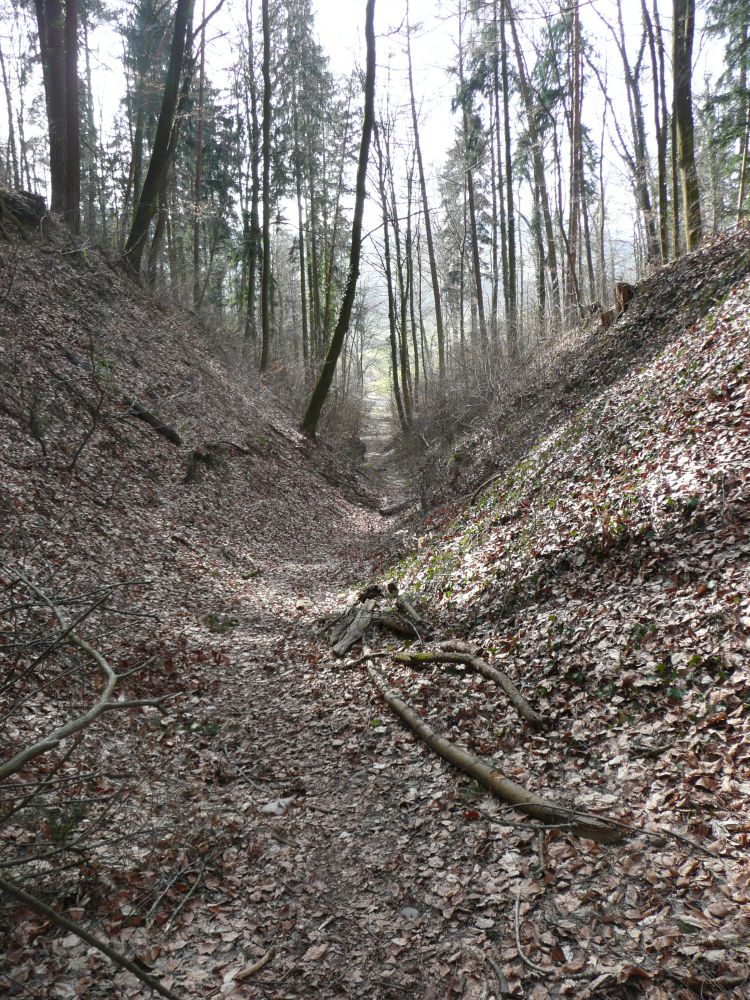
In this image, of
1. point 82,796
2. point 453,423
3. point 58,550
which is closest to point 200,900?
point 82,796

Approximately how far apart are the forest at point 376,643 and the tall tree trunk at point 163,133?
105 mm

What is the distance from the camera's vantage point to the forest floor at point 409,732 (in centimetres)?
323

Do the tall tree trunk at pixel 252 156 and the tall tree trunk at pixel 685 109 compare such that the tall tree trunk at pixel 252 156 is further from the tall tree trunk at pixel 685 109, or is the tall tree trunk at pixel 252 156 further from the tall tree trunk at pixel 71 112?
the tall tree trunk at pixel 685 109

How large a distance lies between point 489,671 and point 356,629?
7.44ft

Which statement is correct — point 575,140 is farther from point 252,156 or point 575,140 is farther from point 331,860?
point 331,860

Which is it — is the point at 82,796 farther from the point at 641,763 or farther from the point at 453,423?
the point at 453,423

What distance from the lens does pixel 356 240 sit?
50.4 feet

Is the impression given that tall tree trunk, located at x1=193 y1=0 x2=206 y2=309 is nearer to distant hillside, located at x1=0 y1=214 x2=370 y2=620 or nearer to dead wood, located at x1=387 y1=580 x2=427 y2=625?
distant hillside, located at x1=0 y1=214 x2=370 y2=620

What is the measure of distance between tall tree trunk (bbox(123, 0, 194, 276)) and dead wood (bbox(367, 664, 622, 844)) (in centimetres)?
1426

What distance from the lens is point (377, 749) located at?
5.35 meters

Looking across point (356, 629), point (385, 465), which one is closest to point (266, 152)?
point (385, 465)

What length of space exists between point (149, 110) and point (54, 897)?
79.8ft

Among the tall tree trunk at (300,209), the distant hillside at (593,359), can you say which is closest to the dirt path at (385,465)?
the distant hillside at (593,359)

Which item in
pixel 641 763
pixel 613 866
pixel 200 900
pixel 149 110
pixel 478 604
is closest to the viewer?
pixel 613 866
